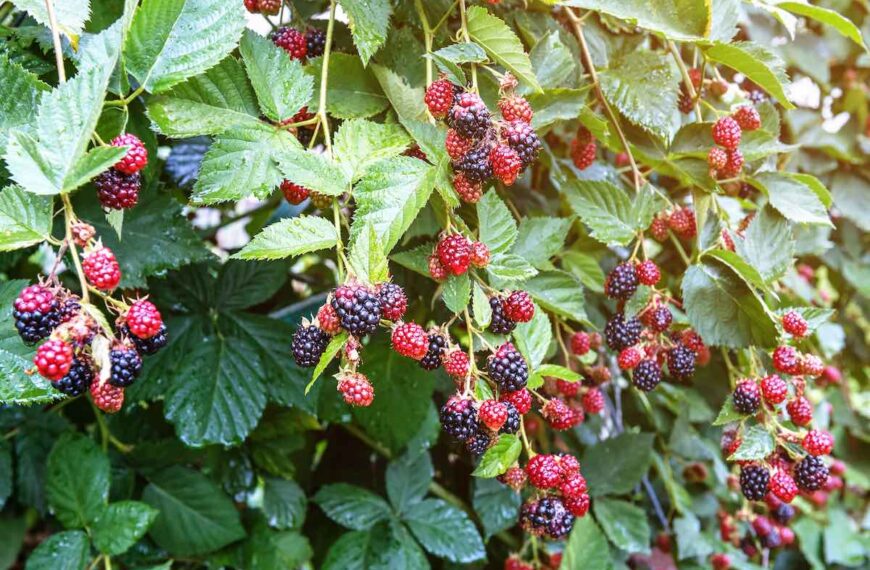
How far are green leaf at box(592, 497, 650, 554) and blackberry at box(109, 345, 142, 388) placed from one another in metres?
1.04

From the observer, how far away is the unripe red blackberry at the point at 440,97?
0.84 metres

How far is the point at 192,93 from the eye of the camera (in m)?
0.89

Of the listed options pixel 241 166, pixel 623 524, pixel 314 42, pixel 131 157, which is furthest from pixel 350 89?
pixel 623 524

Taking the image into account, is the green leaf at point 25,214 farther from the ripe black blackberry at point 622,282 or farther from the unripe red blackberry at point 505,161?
the ripe black blackberry at point 622,282

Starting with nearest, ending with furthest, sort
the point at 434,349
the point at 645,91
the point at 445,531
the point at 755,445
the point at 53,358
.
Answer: the point at 53,358, the point at 434,349, the point at 755,445, the point at 645,91, the point at 445,531

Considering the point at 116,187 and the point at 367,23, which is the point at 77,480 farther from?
the point at 367,23

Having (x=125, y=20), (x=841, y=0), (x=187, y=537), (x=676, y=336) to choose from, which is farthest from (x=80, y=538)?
(x=841, y=0)

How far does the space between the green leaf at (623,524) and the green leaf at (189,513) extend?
0.70m

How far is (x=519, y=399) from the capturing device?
866 millimetres

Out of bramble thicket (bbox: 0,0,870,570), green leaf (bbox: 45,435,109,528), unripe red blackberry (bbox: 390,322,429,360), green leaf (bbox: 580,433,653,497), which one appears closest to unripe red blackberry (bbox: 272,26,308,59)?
bramble thicket (bbox: 0,0,870,570)

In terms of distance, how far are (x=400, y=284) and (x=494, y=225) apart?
1.30 feet

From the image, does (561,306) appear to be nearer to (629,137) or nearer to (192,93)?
(629,137)

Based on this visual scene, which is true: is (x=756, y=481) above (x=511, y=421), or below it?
below

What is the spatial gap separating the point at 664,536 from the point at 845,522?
0.80 metres
